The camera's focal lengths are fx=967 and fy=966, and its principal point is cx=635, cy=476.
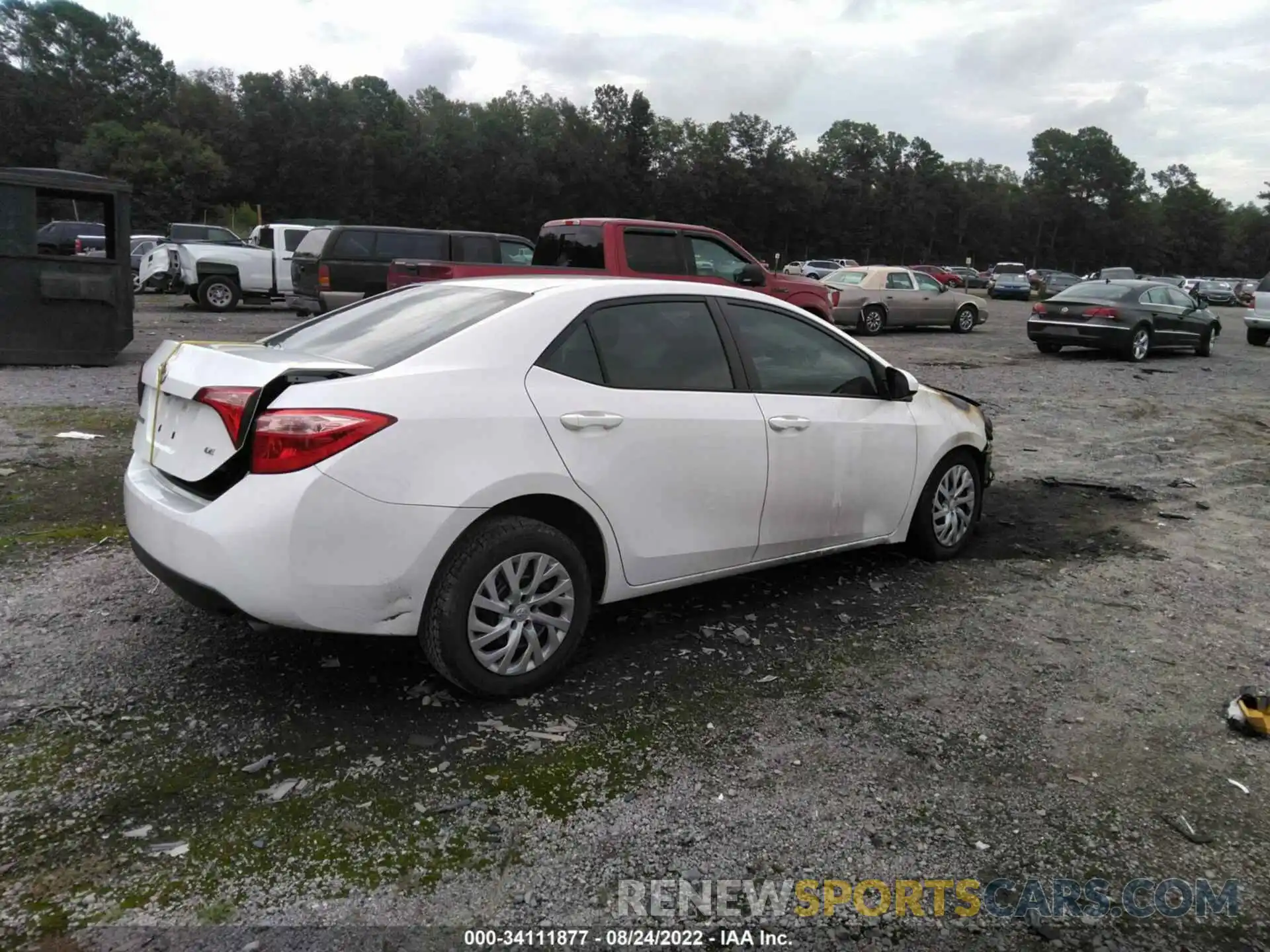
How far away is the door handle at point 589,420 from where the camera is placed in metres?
3.70

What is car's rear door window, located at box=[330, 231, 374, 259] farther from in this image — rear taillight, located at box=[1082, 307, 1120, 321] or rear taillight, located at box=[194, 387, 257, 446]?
rear taillight, located at box=[194, 387, 257, 446]

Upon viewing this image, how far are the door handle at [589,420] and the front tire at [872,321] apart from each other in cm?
1790

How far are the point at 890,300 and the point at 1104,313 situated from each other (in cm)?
492

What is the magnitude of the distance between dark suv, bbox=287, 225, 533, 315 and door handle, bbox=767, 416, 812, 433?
13.1 m

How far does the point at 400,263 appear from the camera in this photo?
12.4 meters

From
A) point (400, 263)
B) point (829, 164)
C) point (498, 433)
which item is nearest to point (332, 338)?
point (498, 433)

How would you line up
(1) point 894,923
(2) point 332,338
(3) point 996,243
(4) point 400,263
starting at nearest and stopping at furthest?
(1) point 894,923 < (2) point 332,338 < (4) point 400,263 < (3) point 996,243

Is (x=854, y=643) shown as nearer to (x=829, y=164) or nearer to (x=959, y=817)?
(x=959, y=817)

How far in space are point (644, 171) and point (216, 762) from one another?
3095 inches

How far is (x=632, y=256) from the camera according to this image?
12125 mm

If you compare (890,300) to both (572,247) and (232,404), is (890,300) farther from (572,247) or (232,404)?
(232,404)

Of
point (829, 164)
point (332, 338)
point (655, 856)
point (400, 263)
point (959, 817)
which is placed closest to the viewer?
point (655, 856)

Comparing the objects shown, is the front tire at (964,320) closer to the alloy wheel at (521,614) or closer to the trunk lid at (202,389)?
the alloy wheel at (521,614)

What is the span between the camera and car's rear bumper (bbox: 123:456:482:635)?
318 centimetres
